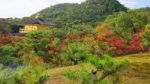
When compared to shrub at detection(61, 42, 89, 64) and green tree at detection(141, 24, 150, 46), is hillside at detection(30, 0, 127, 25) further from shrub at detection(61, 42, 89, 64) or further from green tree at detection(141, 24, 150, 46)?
shrub at detection(61, 42, 89, 64)

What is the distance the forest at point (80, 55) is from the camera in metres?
9.35

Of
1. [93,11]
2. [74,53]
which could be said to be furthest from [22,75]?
[93,11]

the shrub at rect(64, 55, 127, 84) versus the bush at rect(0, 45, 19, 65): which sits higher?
the shrub at rect(64, 55, 127, 84)

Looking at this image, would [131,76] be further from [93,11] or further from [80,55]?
[93,11]

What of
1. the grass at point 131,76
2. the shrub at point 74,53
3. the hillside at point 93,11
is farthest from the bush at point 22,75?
the hillside at point 93,11

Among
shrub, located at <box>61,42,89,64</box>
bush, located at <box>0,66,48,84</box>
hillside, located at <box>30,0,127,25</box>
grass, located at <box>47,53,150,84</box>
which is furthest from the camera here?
hillside, located at <box>30,0,127,25</box>

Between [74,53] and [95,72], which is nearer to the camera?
[95,72]

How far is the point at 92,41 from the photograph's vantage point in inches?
863

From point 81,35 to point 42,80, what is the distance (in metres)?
17.0

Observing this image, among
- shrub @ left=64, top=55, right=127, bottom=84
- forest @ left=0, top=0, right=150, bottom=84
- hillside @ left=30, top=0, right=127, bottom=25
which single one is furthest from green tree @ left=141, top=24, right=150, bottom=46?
hillside @ left=30, top=0, right=127, bottom=25

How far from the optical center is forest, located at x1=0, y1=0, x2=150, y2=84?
9.35m

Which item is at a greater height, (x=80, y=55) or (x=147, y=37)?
(x=147, y=37)

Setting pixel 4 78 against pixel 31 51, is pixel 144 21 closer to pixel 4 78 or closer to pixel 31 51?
pixel 31 51

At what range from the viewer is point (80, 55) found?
683 inches
